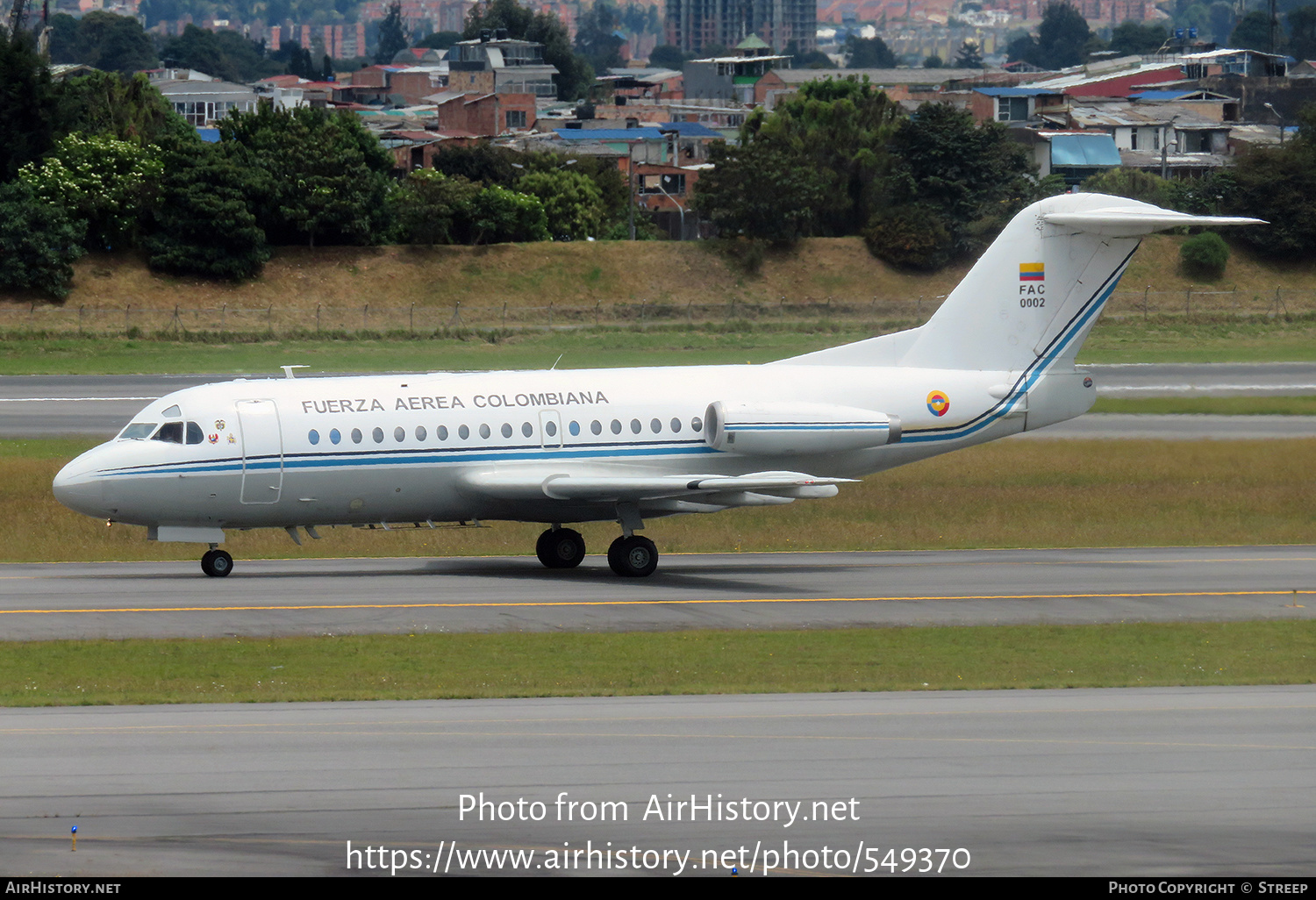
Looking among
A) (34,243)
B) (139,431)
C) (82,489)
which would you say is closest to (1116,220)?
(139,431)

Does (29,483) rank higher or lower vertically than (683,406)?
lower

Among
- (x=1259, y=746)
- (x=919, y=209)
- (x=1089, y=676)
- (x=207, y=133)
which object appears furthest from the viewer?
(x=207, y=133)

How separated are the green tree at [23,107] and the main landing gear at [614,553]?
65.7 meters

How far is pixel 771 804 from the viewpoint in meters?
14.7

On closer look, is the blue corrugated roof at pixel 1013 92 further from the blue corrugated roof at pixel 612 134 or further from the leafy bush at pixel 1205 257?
the leafy bush at pixel 1205 257

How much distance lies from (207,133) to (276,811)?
13856 centimetres

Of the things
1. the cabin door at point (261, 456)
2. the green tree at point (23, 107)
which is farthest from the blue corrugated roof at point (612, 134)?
the cabin door at point (261, 456)

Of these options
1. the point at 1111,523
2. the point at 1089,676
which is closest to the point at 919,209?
the point at 1111,523

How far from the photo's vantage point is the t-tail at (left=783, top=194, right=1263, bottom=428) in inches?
1298

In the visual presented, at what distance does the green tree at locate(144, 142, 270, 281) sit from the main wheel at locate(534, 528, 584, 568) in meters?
58.1

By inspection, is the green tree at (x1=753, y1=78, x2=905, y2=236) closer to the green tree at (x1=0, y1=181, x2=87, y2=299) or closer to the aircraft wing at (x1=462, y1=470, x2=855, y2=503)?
the green tree at (x1=0, y1=181, x2=87, y2=299)

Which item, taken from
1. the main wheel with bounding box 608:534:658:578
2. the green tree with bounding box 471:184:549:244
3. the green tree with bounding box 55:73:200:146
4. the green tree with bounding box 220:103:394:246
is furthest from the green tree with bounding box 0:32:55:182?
the main wheel with bounding box 608:534:658:578

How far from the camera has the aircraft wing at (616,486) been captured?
2883cm

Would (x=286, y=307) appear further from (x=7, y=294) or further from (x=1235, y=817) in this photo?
(x=1235, y=817)
